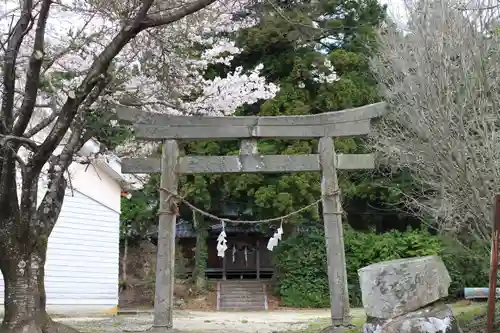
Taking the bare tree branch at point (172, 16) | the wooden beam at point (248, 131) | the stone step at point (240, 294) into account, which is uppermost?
the bare tree branch at point (172, 16)

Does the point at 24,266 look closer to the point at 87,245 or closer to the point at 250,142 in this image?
the point at 250,142

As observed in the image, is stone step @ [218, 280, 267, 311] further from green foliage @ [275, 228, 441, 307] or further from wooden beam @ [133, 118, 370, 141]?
wooden beam @ [133, 118, 370, 141]

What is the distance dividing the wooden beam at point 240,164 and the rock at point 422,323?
3131 mm

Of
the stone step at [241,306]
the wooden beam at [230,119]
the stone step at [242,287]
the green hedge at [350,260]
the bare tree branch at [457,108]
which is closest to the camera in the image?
the bare tree branch at [457,108]

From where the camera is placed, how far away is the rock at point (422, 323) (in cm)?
625

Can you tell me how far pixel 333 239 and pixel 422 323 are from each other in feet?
8.50

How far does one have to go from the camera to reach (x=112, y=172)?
16672 millimetres

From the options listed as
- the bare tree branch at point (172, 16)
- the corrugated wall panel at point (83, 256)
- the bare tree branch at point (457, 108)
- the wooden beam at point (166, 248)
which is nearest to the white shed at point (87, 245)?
the corrugated wall panel at point (83, 256)

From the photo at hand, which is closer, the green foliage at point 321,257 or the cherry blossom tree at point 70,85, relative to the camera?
the cherry blossom tree at point 70,85

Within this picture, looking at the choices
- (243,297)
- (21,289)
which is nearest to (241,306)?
(243,297)

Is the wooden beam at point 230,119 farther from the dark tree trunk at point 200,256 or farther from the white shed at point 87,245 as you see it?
the dark tree trunk at point 200,256

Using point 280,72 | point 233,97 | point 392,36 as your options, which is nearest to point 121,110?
point 233,97

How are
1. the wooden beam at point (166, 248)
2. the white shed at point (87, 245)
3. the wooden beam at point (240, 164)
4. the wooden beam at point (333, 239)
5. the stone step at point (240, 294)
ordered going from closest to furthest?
the wooden beam at point (166, 248) → the wooden beam at point (333, 239) → the wooden beam at point (240, 164) → the white shed at point (87, 245) → the stone step at point (240, 294)

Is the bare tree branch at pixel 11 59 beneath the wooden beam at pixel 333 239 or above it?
above
